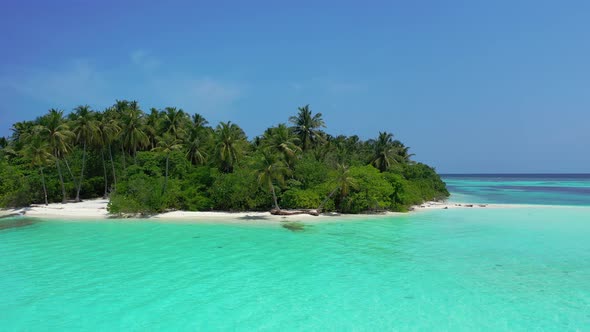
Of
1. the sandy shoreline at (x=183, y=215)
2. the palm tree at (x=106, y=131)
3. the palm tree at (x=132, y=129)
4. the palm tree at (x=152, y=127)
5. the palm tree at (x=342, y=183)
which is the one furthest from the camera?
the palm tree at (x=152, y=127)

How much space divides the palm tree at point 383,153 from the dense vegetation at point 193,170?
142mm

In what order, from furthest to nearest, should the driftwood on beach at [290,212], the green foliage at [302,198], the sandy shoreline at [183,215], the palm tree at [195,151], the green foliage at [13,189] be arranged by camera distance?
the palm tree at [195,151] → the green foliage at [13,189] → the green foliage at [302,198] → the driftwood on beach at [290,212] → the sandy shoreline at [183,215]

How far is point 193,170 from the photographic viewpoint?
140ft

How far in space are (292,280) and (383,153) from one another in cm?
3815

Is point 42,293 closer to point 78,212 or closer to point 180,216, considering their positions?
point 180,216

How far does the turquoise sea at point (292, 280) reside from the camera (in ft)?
35.2

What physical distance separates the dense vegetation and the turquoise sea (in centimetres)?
979

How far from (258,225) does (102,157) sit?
96.7 feet

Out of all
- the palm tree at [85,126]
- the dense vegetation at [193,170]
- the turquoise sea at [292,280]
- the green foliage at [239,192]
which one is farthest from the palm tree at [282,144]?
the palm tree at [85,126]

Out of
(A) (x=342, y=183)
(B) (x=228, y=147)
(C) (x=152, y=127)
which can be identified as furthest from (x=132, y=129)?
(A) (x=342, y=183)

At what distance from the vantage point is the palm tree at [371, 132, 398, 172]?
50000 millimetres

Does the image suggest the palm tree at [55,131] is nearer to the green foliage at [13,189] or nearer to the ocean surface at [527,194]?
the green foliage at [13,189]

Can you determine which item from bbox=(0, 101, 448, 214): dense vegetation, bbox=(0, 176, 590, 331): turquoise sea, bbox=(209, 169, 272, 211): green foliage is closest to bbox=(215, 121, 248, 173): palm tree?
bbox=(0, 101, 448, 214): dense vegetation

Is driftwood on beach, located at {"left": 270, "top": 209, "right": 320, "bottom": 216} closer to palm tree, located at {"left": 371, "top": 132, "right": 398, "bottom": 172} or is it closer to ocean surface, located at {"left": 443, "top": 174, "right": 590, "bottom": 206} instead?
palm tree, located at {"left": 371, "top": 132, "right": 398, "bottom": 172}
